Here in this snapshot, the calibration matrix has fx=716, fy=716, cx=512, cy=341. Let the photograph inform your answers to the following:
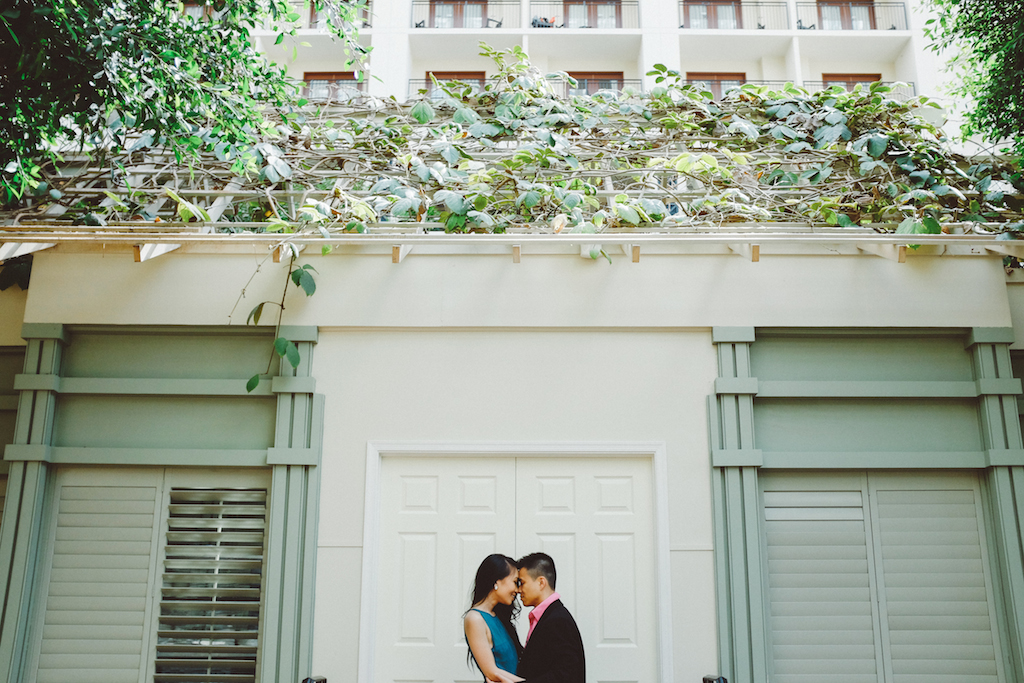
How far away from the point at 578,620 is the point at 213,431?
2758 mm

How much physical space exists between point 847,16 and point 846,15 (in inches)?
1.1

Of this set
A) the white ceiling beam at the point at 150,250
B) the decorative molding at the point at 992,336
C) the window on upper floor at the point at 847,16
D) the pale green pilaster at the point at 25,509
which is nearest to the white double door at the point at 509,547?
the white ceiling beam at the point at 150,250

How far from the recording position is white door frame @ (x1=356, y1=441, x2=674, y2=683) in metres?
4.51

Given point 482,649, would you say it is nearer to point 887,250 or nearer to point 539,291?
point 539,291

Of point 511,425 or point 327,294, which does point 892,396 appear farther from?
point 327,294

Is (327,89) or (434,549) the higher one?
(327,89)

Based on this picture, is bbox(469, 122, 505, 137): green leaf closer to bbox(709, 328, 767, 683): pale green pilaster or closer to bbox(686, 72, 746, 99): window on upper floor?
bbox(709, 328, 767, 683): pale green pilaster

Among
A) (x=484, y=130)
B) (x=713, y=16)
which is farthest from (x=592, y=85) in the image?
(x=484, y=130)

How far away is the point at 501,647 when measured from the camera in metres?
3.86

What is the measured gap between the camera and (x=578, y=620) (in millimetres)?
4590

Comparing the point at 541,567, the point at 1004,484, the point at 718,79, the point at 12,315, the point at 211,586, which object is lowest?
the point at 211,586

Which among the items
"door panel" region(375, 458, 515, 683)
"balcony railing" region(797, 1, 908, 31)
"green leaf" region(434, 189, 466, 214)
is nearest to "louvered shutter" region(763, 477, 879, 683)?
"door panel" region(375, 458, 515, 683)

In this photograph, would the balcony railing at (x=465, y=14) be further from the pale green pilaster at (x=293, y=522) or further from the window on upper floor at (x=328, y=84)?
the pale green pilaster at (x=293, y=522)

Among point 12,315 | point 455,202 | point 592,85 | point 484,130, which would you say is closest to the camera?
point 455,202
